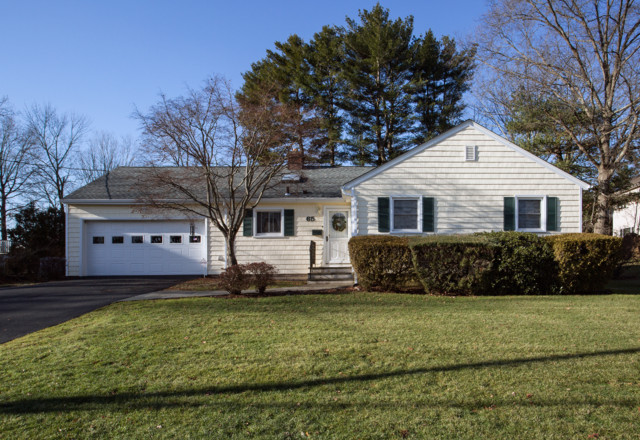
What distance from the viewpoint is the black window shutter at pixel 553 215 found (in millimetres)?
12844

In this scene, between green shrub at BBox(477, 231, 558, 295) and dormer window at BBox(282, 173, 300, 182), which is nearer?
green shrub at BBox(477, 231, 558, 295)

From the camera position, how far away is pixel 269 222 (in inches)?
597

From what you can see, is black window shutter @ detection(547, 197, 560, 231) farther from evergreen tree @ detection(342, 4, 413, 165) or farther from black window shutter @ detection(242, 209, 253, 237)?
evergreen tree @ detection(342, 4, 413, 165)

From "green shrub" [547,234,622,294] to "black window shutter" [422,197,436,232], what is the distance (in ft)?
10.7

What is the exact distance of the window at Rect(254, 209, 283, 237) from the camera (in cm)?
1512

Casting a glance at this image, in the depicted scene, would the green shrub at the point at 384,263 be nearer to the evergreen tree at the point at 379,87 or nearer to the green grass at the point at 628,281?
the green grass at the point at 628,281

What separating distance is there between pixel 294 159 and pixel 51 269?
367 inches

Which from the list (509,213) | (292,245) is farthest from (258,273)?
(509,213)

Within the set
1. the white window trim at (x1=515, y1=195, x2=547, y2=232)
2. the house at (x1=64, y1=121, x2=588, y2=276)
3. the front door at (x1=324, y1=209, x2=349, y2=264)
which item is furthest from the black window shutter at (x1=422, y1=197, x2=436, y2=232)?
the front door at (x1=324, y1=209, x2=349, y2=264)

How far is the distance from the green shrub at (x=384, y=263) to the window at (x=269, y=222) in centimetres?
459

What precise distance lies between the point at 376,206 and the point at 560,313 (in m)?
5.94

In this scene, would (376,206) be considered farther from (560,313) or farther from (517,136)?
(517,136)

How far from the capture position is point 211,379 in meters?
4.60

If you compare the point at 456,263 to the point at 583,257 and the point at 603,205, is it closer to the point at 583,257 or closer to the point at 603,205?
the point at 583,257
